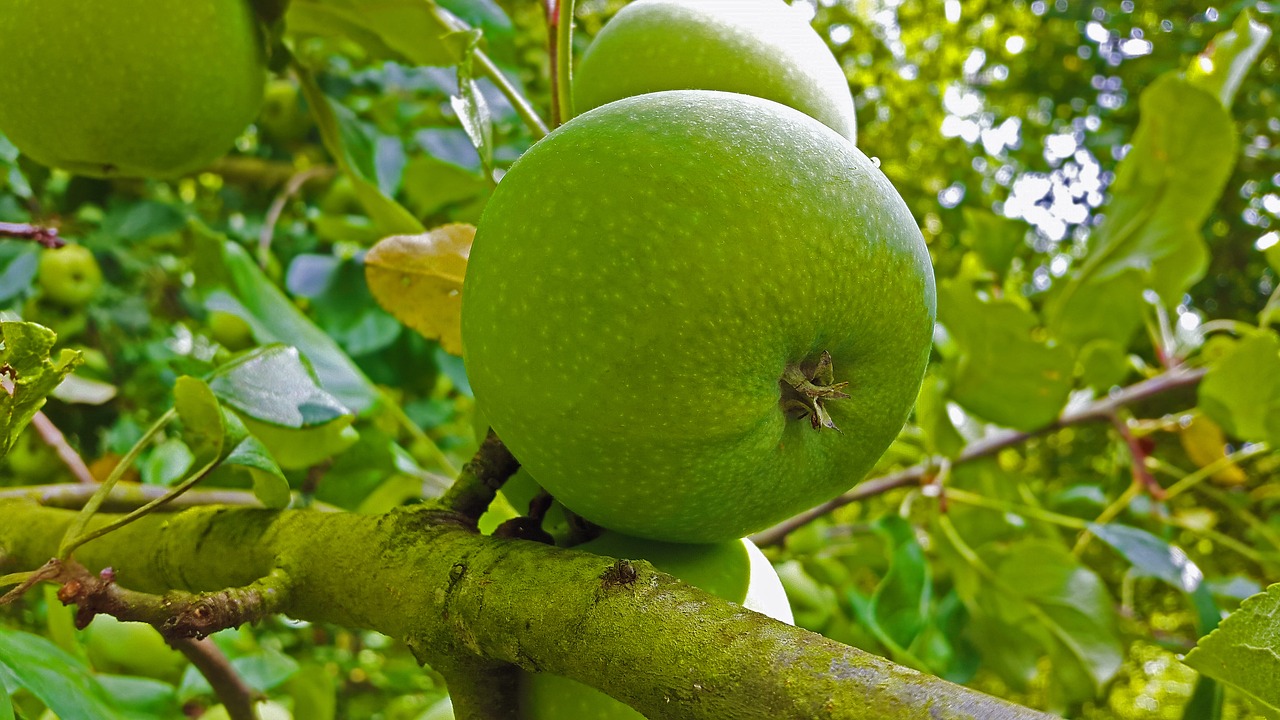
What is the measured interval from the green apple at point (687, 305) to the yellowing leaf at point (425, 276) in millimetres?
190

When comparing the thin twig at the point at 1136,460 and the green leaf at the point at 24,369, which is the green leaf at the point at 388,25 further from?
the thin twig at the point at 1136,460

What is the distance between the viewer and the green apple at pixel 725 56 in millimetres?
666

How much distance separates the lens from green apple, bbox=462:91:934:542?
469mm

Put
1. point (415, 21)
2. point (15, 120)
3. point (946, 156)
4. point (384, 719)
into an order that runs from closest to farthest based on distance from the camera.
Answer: point (15, 120)
point (415, 21)
point (384, 719)
point (946, 156)

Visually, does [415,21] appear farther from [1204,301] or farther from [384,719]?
[1204,301]

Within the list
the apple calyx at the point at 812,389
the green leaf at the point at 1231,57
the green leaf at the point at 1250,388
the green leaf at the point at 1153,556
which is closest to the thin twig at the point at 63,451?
the apple calyx at the point at 812,389

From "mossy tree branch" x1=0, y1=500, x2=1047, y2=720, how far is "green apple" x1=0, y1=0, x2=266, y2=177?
0.32 metres

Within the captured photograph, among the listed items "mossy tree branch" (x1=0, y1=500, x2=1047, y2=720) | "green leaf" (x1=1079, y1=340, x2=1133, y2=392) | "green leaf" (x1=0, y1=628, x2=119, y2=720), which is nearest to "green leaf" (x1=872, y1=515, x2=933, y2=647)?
"green leaf" (x1=1079, y1=340, x2=1133, y2=392)

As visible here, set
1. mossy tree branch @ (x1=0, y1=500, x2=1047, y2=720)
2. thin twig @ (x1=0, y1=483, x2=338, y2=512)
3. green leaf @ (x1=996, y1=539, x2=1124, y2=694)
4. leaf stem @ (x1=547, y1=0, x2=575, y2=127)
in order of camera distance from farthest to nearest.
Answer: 1. green leaf @ (x1=996, y1=539, x2=1124, y2=694)
2. thin twig @ (x1=0, y1=483, x2=338, y2=512)
3. leaf stem @ (x1=547, y1=0, x2=575, y2=127)
4. mossy tree branch @ (x1=0, y1=500, x2=1047, y2=720)

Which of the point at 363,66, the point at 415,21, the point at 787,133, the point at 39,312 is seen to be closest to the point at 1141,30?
the point at 363,66

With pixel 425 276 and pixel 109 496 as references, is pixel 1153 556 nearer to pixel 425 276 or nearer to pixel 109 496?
pixel 425 276

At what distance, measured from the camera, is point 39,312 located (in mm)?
1822

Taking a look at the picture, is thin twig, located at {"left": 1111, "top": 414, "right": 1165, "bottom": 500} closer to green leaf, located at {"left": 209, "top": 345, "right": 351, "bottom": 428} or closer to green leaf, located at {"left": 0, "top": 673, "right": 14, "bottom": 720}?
green leaf, located at {"left": 209, "top": 345, "right": 351, "bottom": 428}

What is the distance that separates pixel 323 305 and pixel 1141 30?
2.05 m
